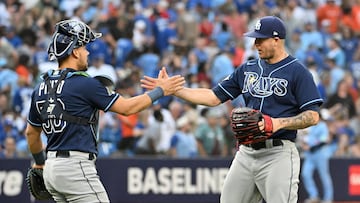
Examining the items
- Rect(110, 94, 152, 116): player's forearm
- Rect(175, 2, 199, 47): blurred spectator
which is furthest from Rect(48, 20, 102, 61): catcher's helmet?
Rect(175, 2, 199, 47): blurred spectator

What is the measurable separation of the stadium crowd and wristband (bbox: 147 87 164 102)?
7.15 m

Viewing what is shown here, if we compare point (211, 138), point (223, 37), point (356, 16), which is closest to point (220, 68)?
point (223, 37)

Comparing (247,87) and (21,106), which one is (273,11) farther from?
(247,87)

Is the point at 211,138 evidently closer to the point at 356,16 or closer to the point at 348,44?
the point at 348,44

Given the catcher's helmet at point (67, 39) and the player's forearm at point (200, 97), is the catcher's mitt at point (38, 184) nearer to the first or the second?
the catcher's helmet at point (67, 39)

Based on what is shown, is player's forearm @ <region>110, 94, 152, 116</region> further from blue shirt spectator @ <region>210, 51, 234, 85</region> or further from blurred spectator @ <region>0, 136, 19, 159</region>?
blue shirt spectator @ <region>210, 51, 234, 85</region>

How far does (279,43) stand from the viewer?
8227 mm

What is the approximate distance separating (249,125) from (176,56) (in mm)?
10835

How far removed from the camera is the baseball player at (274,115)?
7.98 metres

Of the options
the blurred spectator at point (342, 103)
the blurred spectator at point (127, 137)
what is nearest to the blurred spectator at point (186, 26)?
the blurred spectator at point (342, 103)

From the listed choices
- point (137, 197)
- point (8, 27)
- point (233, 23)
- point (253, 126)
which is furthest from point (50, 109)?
point (233, 23)

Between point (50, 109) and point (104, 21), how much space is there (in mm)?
11800

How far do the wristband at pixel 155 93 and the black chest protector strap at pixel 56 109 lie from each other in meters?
0.53

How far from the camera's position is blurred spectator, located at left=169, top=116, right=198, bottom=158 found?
16.2m
